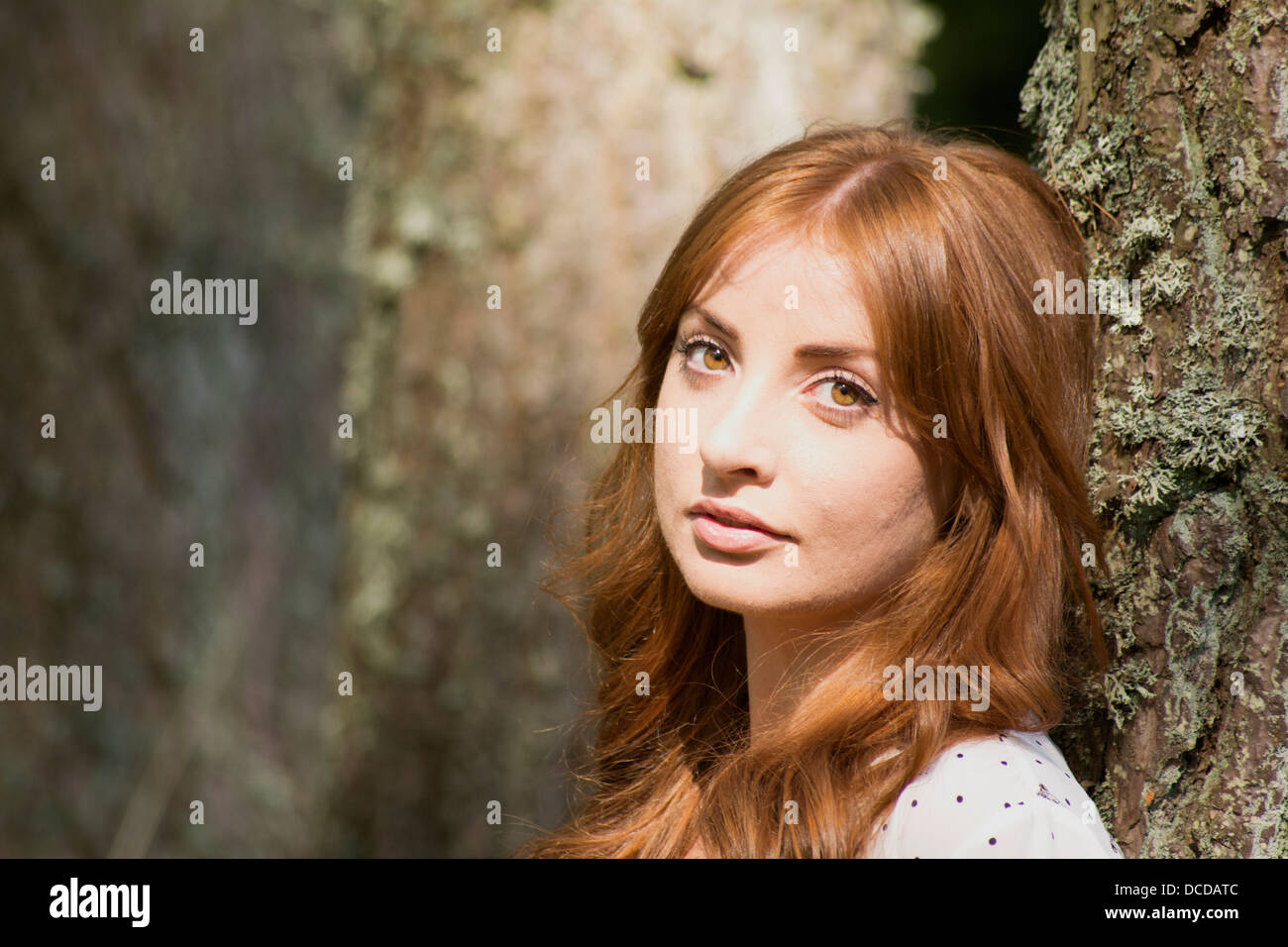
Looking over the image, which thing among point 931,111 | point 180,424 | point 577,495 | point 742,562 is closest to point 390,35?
point 577,495

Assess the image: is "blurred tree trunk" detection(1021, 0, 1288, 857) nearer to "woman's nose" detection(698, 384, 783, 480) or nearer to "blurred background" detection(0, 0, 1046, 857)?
"woman's nose" detection(698, 384, 783, 480)

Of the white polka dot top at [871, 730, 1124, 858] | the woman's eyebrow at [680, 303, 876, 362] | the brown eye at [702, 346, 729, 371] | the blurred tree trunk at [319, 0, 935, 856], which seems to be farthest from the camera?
the blurred tree trunk at [319, 0, 935, 856]

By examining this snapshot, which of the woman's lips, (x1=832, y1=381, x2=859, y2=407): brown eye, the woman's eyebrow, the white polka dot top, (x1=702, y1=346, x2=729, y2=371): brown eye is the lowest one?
the white polka dot top

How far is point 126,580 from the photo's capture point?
12.6 feet

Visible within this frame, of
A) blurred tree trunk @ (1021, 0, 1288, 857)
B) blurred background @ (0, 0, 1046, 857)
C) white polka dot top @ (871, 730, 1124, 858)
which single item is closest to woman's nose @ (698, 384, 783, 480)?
white polka dot top @ (871, 730, 1124, 858)

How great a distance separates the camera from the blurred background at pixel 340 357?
295 centimetres

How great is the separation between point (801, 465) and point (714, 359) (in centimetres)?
21

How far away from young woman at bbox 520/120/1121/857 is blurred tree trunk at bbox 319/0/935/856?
1500 mm

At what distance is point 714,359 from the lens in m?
1.46

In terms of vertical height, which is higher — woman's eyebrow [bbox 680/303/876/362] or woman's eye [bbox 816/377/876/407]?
woman's eyebrow [bbox 680/303/876/362]

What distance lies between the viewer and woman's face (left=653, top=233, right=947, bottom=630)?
1.33 meters

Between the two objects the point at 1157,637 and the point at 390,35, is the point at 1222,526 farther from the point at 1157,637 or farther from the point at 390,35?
the point at 390,35
